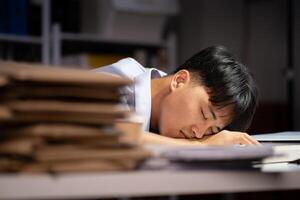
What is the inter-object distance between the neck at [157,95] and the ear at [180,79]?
2cm

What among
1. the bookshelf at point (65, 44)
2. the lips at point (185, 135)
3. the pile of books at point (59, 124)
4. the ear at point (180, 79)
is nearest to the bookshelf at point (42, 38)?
the bookshelf at point (65, 44)

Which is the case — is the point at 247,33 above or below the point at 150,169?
above

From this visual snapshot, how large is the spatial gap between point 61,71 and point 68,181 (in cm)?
14

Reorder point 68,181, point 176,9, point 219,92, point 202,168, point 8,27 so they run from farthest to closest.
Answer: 1. point 176,9
2. point 8,27
3. point 219,92
4. point 202,168
5. point 68,181

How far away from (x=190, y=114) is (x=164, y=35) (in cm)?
189

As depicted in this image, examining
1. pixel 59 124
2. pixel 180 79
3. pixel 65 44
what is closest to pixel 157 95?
pixel 180 79

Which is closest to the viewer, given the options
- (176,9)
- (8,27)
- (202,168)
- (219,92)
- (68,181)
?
(68,181)

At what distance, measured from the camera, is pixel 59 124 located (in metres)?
0.57

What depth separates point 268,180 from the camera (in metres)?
0.63

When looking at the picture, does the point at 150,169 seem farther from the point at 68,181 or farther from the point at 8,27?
the point at 8,27

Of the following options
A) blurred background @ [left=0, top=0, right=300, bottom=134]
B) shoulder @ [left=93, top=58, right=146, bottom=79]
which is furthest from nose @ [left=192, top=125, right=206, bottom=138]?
blurred background @ [left=0, top=0, right=300, bottom=134]

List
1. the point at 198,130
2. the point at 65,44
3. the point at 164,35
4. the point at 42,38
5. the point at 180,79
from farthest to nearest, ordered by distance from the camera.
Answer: the point at 164,35
the point at 65,44
the point at 42,38
the point at 180,79
the point at 198,130

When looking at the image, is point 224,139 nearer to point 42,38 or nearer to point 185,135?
point 185,135

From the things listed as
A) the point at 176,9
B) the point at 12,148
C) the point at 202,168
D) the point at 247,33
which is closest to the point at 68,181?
the point at 12,148
